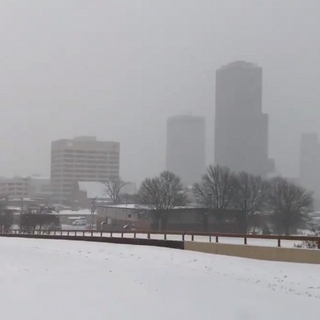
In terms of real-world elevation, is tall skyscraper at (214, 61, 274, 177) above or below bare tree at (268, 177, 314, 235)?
above

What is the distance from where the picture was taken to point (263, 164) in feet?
491

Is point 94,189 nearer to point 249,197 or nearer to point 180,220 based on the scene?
point 180,220

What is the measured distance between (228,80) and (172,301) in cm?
18411

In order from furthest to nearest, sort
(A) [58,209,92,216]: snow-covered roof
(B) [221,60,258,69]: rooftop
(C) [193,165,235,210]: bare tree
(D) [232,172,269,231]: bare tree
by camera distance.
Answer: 1. (B) [221,60,258,69]: rooftop
2. (A) [58,209,92,216]: snow-covered roof
3. (C) [193,165,235,210]: bare tree
4. (D) [232,172,269,231]: bare tree

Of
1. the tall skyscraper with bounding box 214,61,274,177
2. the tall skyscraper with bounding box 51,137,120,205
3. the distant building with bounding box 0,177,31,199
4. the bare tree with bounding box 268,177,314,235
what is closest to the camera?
the bare tree with bounding box 268,177,314,235

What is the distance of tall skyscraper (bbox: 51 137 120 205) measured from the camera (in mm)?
170625

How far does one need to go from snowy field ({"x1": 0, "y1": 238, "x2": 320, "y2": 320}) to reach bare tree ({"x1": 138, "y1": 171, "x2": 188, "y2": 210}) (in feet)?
242

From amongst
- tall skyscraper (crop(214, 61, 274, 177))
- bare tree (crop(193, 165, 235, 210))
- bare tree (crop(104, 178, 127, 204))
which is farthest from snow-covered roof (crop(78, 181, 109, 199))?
bare tree (crop(193, 165, 235, 210))

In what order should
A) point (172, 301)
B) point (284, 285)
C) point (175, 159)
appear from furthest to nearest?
point (175, 159), point (284, 285), point (172, 301)

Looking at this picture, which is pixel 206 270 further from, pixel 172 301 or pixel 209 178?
pixel 209 178

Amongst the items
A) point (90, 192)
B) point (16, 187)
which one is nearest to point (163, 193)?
point (90, 192)

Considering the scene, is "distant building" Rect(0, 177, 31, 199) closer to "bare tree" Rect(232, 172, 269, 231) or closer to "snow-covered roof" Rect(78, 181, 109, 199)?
"snow-covered roof" Rect(78, 181, 109, 199)

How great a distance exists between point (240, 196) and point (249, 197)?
1.49 meters

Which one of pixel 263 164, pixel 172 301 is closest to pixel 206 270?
pixel 172 301
